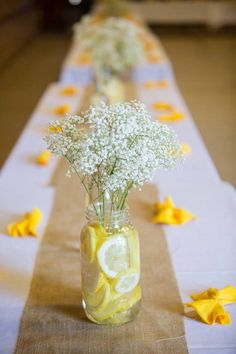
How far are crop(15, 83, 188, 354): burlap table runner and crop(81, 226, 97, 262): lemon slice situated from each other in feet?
0.52

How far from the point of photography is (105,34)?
2887mm

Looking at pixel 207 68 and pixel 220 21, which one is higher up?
pixel 220 21

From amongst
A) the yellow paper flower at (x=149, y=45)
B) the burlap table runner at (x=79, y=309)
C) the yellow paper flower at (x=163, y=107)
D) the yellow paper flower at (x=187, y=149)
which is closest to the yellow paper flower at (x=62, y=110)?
the yellow paper flower at (x=163, y=107)

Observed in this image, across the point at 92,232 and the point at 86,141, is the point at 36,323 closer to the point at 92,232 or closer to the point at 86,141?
the point at 92,232

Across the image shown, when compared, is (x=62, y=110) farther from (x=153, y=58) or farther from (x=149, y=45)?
(x=149, y=45)

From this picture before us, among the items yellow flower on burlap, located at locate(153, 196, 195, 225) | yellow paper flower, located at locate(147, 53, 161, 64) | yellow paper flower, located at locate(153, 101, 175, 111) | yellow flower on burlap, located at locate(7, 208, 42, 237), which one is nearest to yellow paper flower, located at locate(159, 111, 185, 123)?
yellow paper flower, located at locate(153, 101, 175, 111)

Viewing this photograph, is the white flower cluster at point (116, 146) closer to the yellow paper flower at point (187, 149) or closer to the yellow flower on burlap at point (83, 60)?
the yellow paper flower at point (187, 149)

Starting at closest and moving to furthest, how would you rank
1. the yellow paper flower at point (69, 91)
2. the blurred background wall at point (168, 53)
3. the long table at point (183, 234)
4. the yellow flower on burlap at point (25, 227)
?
1. the long table at point (183, 234)
2. the yellow flower on burlap at point (25, 227)
3. the yellow paper flower at point (69, 91)
4. the blurred background wall at point (168, 53)

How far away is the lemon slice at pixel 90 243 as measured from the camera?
101cm

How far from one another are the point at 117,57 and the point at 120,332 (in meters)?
2.17

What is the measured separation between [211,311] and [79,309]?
10.9 inches

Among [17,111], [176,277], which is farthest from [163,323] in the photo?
[17,111]


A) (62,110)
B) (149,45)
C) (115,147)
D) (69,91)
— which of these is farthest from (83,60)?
(115,147)

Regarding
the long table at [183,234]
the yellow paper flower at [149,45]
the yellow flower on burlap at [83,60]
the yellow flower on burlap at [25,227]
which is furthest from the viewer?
the yellow paper flower at [149,45]
